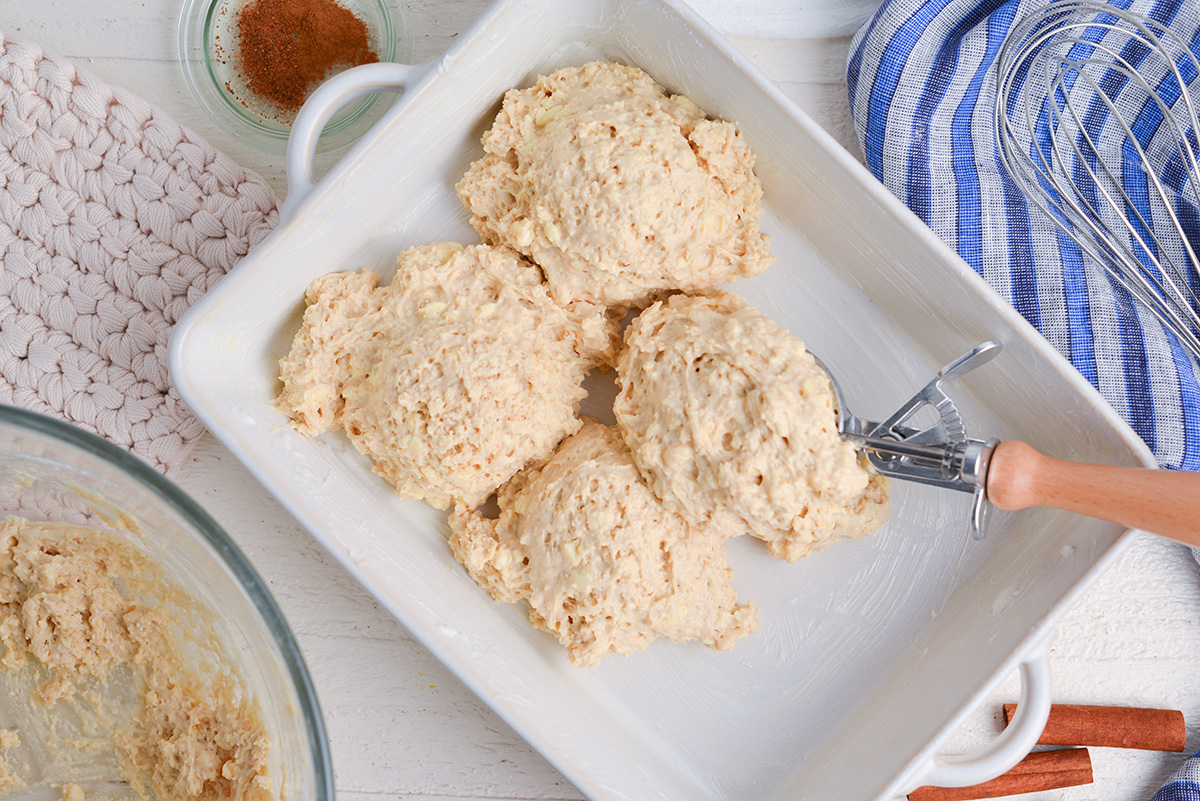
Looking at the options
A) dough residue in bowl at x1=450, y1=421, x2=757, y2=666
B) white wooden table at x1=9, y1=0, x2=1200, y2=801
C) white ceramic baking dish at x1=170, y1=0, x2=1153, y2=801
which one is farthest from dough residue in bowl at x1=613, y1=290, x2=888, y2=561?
white wooden table at x1=9, y1=0, x2=1200, y2=801

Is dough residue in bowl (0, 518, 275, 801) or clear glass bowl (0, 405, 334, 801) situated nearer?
clear glass bowl (0, 405, 334, 801)

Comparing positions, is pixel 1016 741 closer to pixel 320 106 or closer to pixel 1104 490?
pixel 1104 490

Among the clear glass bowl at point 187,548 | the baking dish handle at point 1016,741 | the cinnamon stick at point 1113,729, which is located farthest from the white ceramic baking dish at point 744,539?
the cinnamon stick at point 1113,729

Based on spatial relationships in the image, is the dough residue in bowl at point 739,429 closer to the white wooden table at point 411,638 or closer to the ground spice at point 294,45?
the white wooden table at point 411,638

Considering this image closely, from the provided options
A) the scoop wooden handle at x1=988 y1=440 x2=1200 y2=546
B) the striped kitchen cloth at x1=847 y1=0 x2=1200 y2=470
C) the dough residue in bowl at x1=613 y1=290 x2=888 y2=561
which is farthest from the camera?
the striped kitchen cloth at x1=847 y1=0 x2=1200 y2=470

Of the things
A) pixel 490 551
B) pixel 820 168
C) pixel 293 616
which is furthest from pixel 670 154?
pixel 293 616

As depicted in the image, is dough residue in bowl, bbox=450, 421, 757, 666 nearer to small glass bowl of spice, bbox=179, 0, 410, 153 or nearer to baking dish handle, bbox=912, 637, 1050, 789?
baking dish handle, bbox=912, 637, 1050, 789
